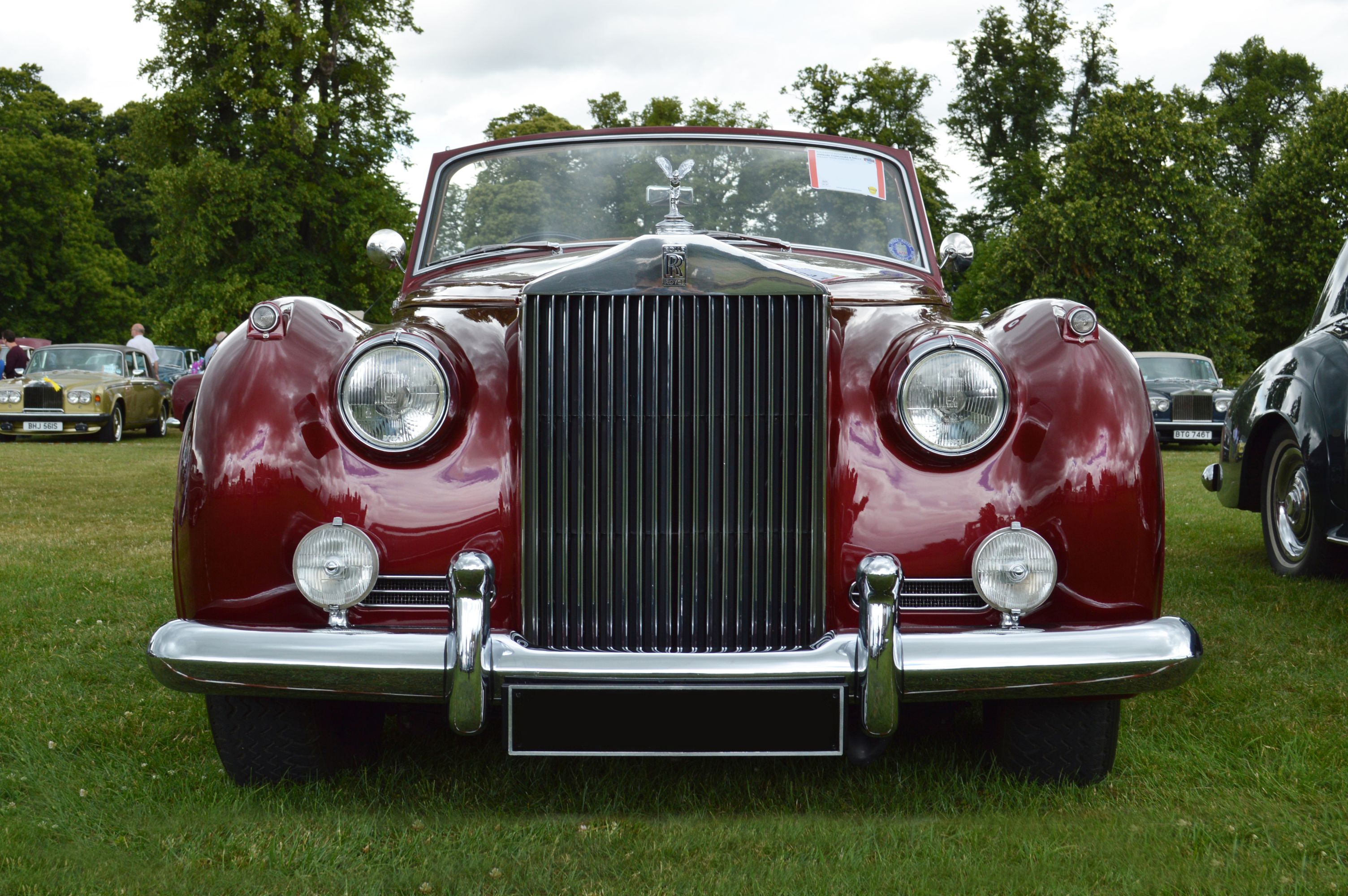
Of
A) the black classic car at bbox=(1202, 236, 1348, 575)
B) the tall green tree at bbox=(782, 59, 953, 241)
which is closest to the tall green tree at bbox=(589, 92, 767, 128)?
the tall green tree at bbox=(782, 59, 953, 241)

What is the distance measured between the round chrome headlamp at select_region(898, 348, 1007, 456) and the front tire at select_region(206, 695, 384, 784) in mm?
1546

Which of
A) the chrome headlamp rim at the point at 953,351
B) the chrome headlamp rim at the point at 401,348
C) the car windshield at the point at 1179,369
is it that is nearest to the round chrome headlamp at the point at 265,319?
the chrome headlamp rim at the point at 401,348

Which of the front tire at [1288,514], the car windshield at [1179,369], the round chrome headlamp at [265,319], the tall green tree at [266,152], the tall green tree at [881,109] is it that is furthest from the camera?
the tall green tree at [881,109]

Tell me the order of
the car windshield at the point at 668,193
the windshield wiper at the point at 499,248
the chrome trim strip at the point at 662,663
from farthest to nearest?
the car windshield at the point at 668,193 → the windshield wiper at the point at 499,248 → the chrome trim strip at the point at 662,663

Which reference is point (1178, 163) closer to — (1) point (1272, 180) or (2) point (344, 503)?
(1) point (1272, 180)

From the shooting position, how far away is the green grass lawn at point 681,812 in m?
2.42

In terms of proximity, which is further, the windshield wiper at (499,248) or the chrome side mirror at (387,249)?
the chrome side mirror at (387,249)

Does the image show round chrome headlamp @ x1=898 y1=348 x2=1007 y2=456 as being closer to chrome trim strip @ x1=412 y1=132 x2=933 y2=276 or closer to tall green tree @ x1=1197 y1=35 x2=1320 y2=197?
chrome trim strip @ x1=412 y1=132 x2=933 y2=276

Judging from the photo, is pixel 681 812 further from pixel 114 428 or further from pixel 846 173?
pixel 114 428

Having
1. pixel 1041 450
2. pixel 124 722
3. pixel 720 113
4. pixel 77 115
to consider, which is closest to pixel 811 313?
pixel 1041 450

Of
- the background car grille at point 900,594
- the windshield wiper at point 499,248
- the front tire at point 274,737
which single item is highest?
the windshield wiper at point 499,248

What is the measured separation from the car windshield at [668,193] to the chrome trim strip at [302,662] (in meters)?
1.90

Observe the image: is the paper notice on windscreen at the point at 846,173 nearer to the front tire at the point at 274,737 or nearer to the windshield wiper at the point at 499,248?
the windshield wiper at the point at 499,248

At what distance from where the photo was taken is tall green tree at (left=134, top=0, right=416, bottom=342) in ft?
91.5
